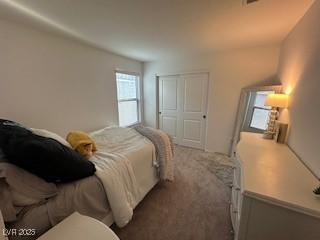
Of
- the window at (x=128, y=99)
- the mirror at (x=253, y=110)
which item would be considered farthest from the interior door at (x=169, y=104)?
the mirror at (x=253, y=110)

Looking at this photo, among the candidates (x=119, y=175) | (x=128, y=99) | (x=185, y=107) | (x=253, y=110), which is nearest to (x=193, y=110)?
(x=185, y=107)

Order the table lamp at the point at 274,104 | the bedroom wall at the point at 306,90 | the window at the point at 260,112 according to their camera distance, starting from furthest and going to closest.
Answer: the window at the point at 260,112, the table lamp at the point at 274,104, the bedroom wall at the point at 306,90

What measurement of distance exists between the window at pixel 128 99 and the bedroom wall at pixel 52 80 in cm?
46

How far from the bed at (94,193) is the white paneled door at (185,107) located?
2.01 m

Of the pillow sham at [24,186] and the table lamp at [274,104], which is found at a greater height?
the table lamp at [274,104]

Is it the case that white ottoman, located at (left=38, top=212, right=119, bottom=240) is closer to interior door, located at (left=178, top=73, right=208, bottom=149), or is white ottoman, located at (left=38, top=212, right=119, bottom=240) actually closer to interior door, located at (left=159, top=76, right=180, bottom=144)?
interior door, located at (left=178, top=73, right=208, bottom=149)

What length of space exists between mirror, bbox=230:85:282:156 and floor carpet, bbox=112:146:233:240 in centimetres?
122

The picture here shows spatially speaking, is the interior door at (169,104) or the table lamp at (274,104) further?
the interior door at (169,104)

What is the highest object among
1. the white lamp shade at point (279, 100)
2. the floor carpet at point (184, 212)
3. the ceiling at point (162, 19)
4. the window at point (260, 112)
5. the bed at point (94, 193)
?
the ceiling at point (162, 19)

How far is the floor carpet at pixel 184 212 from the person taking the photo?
163 cm

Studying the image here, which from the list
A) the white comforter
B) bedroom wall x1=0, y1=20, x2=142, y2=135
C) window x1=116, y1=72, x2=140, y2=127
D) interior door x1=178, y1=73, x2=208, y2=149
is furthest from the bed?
interior door x1=178, y1=73, x2=208, y2=149

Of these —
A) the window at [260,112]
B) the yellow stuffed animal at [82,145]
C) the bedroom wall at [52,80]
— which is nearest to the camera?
the yellow stuffed animal at [82,145]

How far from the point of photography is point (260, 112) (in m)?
2.85

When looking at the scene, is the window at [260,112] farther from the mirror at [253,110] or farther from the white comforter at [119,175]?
the white comforter at [119,175]
